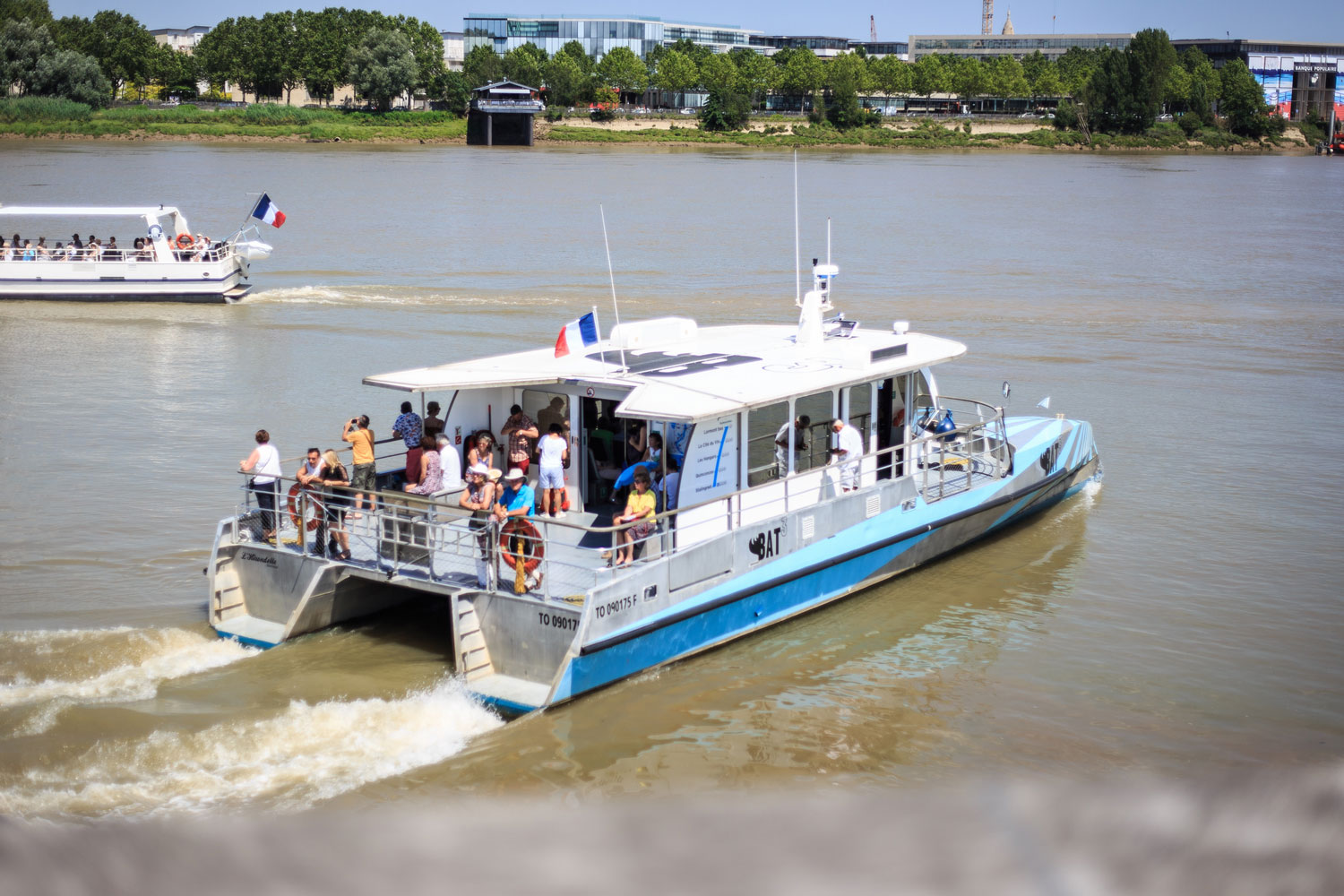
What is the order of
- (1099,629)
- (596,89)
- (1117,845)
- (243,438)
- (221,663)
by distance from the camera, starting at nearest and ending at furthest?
(1117,845), (221,663), (1099,629), (243,438), (596,89)

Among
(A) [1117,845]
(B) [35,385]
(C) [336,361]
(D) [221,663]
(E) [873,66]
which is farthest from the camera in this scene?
(E) [873,66]

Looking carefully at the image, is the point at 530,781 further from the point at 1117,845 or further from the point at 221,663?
the point at 1117,845

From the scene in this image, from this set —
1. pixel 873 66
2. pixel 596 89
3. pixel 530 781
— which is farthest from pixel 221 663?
pixel 873 66

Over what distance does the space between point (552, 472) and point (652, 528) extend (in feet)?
3.80

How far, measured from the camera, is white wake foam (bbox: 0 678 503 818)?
8.91 meters

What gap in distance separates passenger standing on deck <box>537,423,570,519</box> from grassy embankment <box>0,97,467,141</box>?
107 meters

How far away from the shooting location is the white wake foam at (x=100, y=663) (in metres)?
10.8

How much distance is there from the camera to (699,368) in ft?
43.3

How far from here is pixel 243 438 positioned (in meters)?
21.1

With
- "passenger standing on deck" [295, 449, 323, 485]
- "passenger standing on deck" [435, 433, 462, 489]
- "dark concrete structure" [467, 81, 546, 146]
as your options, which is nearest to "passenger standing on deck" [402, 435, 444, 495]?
"passenger standing on deck" [435, 433, 462, 489]

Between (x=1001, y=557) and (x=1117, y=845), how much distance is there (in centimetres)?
1567

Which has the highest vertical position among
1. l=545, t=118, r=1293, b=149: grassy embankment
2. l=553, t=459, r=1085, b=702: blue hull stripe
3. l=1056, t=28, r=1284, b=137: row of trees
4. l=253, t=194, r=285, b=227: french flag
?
l=1056, t=28, r=1284, b=137: row of trees

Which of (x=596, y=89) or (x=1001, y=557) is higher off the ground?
(x=596, y=89)

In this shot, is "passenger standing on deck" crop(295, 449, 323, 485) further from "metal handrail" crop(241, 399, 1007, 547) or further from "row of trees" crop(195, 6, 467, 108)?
"row of trees" crop(195, 6, 467, 108)
